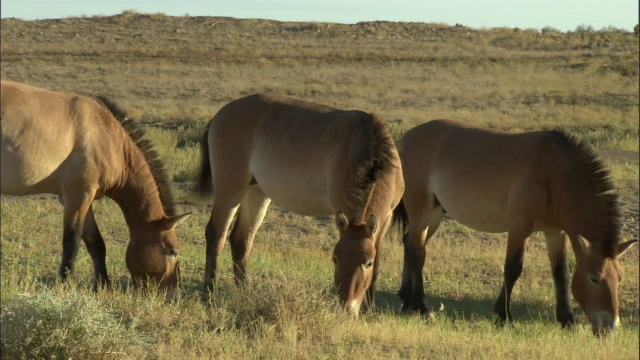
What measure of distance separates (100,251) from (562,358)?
4.46 m

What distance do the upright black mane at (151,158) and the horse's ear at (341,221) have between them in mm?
2032

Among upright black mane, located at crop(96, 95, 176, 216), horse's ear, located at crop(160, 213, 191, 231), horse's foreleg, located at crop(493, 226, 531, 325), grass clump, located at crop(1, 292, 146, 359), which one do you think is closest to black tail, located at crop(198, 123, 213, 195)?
upright black mane, located at crop(96, 95, 176, 216)

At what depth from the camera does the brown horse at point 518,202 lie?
29.8ft

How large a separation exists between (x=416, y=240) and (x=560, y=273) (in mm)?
1557

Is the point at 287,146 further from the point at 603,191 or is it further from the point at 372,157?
the point at 603,191

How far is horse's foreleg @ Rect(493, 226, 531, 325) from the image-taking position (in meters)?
9.70

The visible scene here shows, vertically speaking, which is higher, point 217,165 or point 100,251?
point 217,165

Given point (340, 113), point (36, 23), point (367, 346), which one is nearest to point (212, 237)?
point (340, 113)

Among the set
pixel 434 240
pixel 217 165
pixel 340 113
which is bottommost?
pixel 434 240

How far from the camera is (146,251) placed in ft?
30.3

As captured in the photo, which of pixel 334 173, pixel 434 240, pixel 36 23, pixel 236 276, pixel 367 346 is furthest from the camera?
pixel 36 23

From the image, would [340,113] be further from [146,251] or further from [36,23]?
[36,23]

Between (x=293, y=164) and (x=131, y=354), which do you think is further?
(x=293, y=164)

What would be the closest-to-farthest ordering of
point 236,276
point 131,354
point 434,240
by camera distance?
1. point 131,354
2. point 236,276
3. point 434,240
